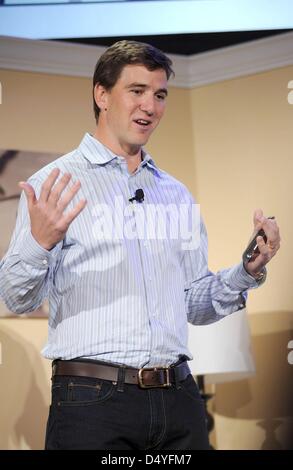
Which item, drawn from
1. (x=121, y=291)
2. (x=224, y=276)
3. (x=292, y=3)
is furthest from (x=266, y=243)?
(x=292, y=3)

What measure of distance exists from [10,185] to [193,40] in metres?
1.10

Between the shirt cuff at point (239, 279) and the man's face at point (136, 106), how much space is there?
0.39 metres

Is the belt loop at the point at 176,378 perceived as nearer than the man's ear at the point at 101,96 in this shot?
Yes

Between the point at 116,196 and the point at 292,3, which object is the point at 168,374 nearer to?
the point at 116,196

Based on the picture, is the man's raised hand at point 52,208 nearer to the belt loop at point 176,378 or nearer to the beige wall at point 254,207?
the belt loop at point 176,378

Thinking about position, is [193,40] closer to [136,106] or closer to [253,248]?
[136,106]

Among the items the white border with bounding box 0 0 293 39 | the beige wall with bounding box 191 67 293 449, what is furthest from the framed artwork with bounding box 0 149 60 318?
the beige wall with bounding box 191 67 293 449

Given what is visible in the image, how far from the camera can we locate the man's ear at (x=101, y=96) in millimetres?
1942

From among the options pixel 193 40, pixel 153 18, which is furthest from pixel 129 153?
pixel 193 40

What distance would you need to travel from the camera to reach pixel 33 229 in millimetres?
1521

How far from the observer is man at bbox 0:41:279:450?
5.17 feet

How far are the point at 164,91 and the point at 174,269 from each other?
46 centimetres

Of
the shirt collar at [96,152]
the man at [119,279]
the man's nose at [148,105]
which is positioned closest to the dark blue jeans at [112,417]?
the man at [119,279]

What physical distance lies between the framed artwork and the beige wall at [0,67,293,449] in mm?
44
